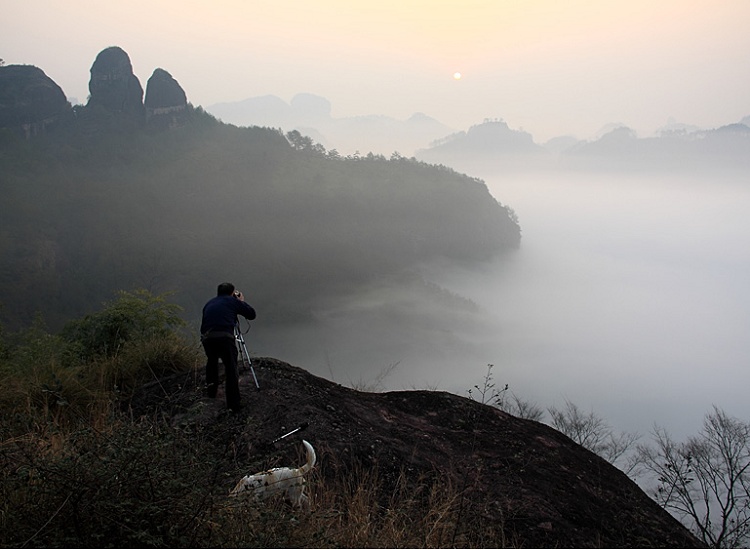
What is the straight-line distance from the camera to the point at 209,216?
427 feet

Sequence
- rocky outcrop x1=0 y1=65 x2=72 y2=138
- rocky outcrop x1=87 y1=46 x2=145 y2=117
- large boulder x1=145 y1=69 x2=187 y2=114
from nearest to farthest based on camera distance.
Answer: rocky outcrop x1=0 y1=65 x2=72 y2=138 < rocky outcrop x1=87 y1=46 x2=145 y2=117 < large boulder x1=145 y1=69 x2=187 y2=114

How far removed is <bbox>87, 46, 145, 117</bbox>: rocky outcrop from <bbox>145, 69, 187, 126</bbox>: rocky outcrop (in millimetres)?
3394

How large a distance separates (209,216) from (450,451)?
130360 millimetres

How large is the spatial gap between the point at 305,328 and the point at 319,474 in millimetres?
103840

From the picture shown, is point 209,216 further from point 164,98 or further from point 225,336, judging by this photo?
point 225,336

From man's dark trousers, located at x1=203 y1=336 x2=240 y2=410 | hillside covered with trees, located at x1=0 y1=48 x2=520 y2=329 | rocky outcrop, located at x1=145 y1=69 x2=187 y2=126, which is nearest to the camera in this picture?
man's dark trousers, located at x1=203 y1=336 x2=240 y2=410

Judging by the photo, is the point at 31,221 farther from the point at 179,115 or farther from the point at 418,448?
the point at 418,448

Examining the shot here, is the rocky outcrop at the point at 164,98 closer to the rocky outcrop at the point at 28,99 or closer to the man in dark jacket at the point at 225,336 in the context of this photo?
the rocky outcrop at the point at 28,99

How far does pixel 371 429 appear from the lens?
8.73 m

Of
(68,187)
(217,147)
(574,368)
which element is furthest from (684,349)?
(68,187)

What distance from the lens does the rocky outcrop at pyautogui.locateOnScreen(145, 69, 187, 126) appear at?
422 ft

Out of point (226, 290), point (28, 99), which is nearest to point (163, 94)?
point (28, 99)

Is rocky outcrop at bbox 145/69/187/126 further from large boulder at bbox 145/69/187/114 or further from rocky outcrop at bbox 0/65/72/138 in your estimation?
rocky outcrop at bbox 0/65/72/138

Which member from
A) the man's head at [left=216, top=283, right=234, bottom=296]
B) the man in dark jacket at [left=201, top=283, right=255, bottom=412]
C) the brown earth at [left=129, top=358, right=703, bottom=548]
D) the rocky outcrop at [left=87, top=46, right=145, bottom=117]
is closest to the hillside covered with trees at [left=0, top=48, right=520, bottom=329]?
the rocky outcrop at [left=87, top=46, right=145, bottom=117]
